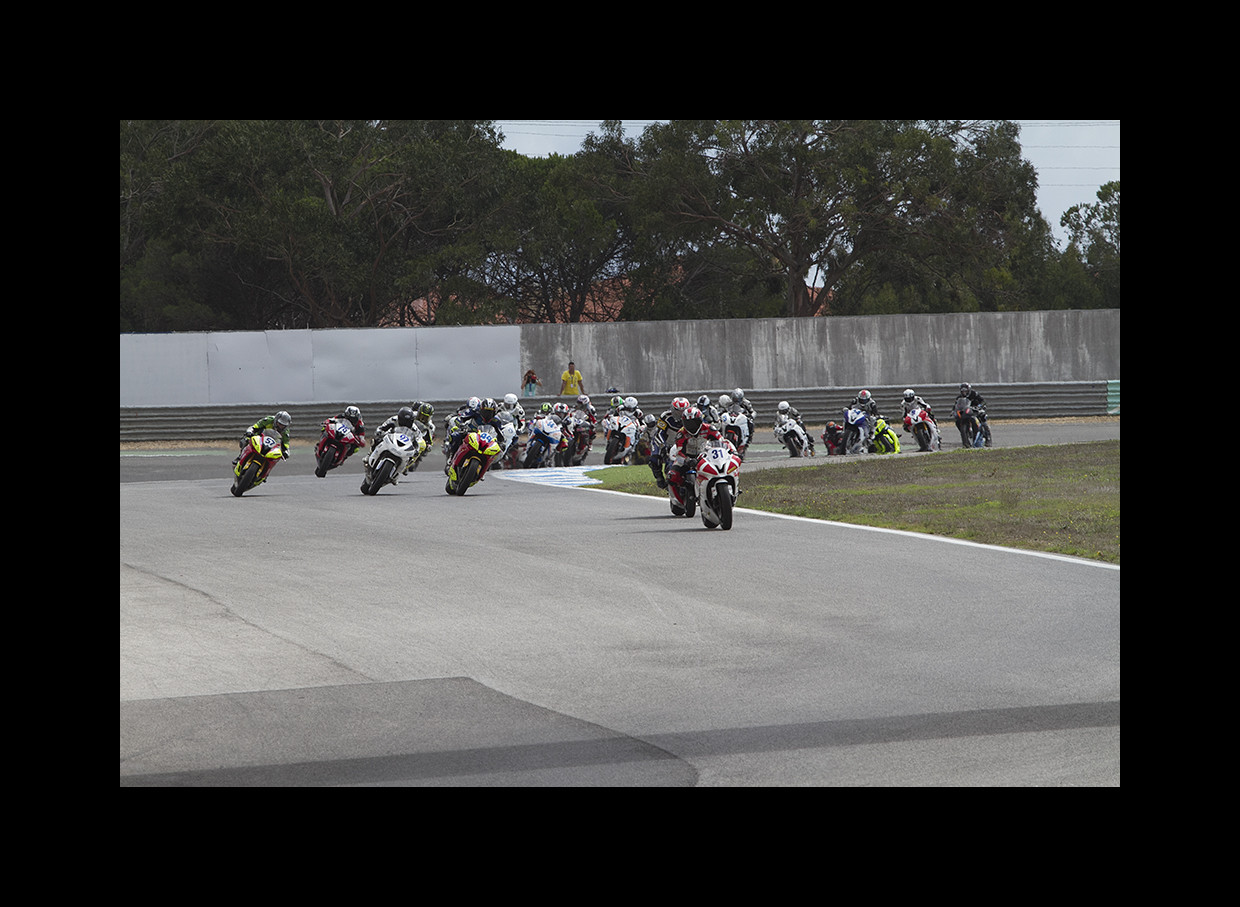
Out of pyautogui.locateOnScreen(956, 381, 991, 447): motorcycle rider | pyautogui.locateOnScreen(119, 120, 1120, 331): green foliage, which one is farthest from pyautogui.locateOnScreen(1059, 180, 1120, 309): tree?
pyautogui.locateOnScreen(956, 381, 991, 447): motorcycle rider

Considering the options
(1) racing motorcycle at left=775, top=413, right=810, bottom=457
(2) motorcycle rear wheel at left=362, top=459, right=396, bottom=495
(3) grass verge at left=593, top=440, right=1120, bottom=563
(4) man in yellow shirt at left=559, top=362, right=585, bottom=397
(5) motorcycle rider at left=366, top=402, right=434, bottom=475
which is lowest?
(3) grass verge at left=593, top=440, right=1120, bottom=563

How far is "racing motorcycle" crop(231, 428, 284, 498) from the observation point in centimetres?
2139

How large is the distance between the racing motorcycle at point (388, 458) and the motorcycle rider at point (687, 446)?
570cm

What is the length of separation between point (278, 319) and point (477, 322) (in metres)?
7.64

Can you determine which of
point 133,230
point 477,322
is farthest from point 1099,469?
point 133,230

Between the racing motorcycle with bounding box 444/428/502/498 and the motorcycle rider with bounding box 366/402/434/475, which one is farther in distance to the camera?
the motorcycle rider with bounding box 366/402/434/475

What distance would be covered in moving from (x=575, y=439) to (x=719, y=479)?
1260 centimetres

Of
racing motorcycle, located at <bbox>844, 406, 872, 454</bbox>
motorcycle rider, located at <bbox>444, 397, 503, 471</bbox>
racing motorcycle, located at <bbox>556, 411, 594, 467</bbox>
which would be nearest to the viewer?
motorcycle rider, located at <bbox>444, 397, 503, 471</bbox>

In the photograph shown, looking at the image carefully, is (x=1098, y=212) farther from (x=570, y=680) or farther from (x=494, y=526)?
(x=570, y=680)

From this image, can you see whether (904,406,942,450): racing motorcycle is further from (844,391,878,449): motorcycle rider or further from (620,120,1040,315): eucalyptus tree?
(620,120,1040,315): eucalyptus tree

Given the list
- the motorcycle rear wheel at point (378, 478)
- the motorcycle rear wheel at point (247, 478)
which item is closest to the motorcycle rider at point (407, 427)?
the motorcycle rear wheel at point (378, 478)

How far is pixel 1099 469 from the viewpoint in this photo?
23.6 m

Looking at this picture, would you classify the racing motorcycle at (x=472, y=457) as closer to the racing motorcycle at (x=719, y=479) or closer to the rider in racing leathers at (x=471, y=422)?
the rider in racing leathers at (x=471, y=422)

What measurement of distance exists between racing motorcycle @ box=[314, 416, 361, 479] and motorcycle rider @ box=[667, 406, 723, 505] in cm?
845
